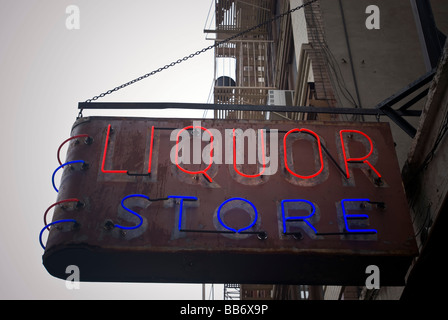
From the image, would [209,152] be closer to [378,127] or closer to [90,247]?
[90,247]

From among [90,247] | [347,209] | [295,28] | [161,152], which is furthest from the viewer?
[295,28]

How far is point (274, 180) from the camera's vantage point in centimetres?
512

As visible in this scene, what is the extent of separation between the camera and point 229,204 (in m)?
4.91

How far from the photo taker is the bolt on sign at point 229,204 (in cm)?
457

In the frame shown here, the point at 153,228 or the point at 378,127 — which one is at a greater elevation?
the point at 378,127

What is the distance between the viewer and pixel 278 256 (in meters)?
4.53

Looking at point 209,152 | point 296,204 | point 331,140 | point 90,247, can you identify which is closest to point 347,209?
point 296,204

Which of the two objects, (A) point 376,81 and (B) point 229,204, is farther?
(A) point 376,81

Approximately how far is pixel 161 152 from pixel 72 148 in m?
1.08

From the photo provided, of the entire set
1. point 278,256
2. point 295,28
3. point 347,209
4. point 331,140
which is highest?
point 295,28

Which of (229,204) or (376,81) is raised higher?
(376,81)

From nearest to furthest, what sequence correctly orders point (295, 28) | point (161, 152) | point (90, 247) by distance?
point (90, 247), point (161, 152), point (295, 28)

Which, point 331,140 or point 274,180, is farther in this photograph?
point 331,140

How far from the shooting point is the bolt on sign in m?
4.57
